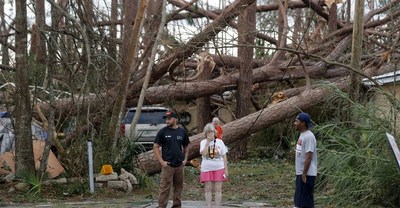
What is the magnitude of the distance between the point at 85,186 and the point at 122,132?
242cm

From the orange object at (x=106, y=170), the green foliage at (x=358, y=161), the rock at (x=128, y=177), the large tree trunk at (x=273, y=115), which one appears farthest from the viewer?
the large tree trunk at (x=273, y=115)

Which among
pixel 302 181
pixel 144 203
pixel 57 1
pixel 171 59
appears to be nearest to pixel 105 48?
pixel 57 1

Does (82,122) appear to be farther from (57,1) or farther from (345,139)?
(345,139)

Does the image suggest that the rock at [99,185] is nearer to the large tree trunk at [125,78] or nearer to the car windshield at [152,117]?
the large tree trunk at [125,78]

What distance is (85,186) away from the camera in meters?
14.9

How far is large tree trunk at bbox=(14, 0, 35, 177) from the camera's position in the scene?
1455cm

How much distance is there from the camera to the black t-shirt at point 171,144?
11422mm

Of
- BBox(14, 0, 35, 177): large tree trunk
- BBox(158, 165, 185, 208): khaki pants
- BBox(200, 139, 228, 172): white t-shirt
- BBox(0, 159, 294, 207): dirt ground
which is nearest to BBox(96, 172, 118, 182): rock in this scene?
BBox(0, 159, 294, 207): dirt ground

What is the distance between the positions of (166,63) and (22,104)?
4.55 meters

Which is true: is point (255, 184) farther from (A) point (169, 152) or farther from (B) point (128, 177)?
(A) point (169, 152)

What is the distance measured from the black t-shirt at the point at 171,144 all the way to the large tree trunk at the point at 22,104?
13.9 feet

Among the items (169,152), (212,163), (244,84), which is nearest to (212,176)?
(212,163)

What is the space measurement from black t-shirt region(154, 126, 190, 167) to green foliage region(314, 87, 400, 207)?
2.83 meters

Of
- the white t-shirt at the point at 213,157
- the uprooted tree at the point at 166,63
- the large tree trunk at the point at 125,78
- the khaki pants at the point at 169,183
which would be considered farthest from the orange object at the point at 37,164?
the white t-shirt at the point at 213,157
